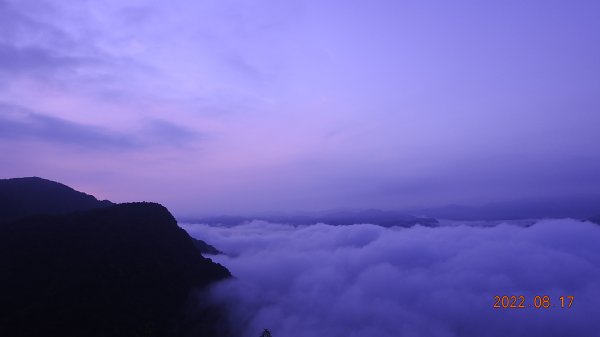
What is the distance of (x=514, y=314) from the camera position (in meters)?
163

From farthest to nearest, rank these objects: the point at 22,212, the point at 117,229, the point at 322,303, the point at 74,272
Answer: the point at 322,303 < the point at 22,212 < the point at 117,229 < the point at 74,272

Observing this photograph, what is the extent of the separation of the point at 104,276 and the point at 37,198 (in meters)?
66.6

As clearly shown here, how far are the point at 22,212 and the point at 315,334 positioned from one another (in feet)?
324

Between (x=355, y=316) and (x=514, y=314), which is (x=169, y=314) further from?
(x=514, y=314)

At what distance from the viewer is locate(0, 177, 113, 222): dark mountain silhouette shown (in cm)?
11300

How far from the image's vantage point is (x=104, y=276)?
79.4m

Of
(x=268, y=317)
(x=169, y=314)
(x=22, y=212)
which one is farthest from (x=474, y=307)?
(x=22, y=212)
